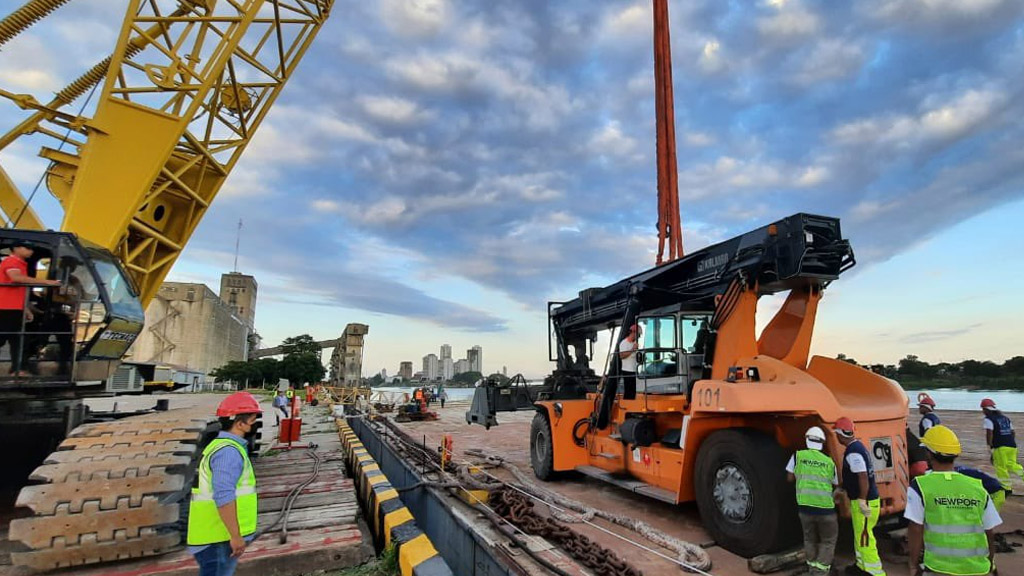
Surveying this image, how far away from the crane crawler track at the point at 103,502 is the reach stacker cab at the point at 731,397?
5077mm

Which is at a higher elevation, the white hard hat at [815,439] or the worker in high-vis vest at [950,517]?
the white hard hat at [815,439]

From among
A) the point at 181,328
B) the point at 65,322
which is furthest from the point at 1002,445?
the point at 181,328

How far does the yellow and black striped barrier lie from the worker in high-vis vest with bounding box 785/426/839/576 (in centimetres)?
310

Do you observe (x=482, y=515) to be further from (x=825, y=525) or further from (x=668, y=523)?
(x=825, y=525)

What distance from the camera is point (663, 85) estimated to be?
1173 cm

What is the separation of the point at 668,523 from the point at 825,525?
230 centimetres

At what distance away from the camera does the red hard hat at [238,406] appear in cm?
345

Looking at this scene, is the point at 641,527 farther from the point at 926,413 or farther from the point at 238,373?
the point at 238,373

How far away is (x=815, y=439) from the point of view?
15.2ft

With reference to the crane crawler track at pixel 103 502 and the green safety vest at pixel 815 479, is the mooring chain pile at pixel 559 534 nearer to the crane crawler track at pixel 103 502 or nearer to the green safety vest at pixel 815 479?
the green safety vest at pixel 815 479

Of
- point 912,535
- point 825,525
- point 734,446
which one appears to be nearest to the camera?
point 912,535

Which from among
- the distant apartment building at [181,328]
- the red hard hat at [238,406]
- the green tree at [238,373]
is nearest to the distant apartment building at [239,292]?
the distant apartment building at [181,328]

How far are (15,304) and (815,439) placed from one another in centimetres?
754

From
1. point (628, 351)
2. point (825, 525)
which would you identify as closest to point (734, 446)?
point (825, 525)
